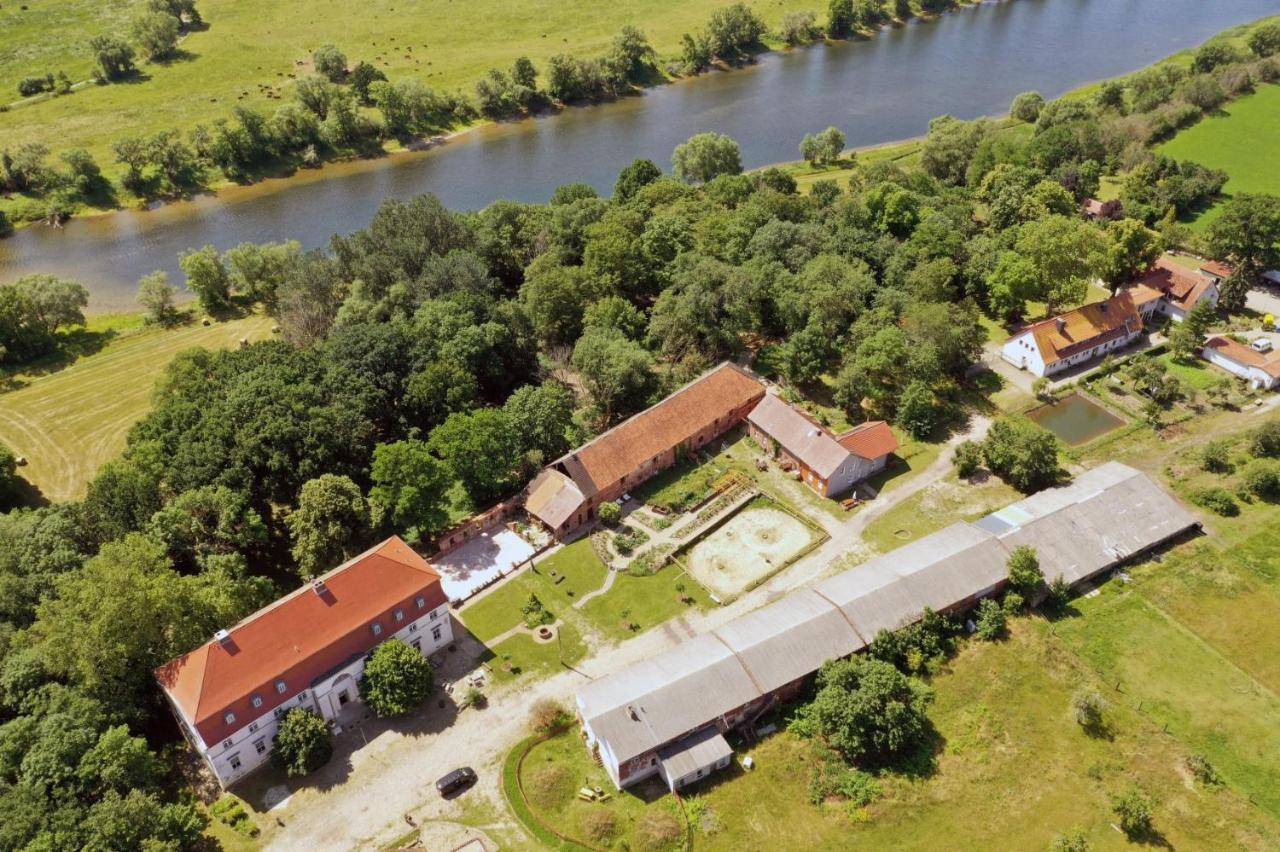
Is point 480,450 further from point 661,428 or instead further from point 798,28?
point 798,28

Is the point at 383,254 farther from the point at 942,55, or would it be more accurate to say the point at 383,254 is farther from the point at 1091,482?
the point at 942,55

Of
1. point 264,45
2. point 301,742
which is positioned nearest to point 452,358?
point 301,742

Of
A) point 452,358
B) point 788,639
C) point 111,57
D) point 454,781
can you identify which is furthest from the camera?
point 111,57

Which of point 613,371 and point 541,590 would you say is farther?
point 613,371

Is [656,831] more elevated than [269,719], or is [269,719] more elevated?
[269,719]

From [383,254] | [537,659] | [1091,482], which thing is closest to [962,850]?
[537,659]

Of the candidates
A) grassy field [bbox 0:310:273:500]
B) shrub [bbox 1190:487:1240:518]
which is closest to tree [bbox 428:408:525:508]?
grassy field [bbox 0:310:273:500]

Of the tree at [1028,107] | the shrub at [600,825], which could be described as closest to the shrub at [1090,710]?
the shrub at [600,825]

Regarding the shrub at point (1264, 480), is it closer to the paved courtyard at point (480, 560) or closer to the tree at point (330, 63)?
the paved courtyard at point (480, 560)
